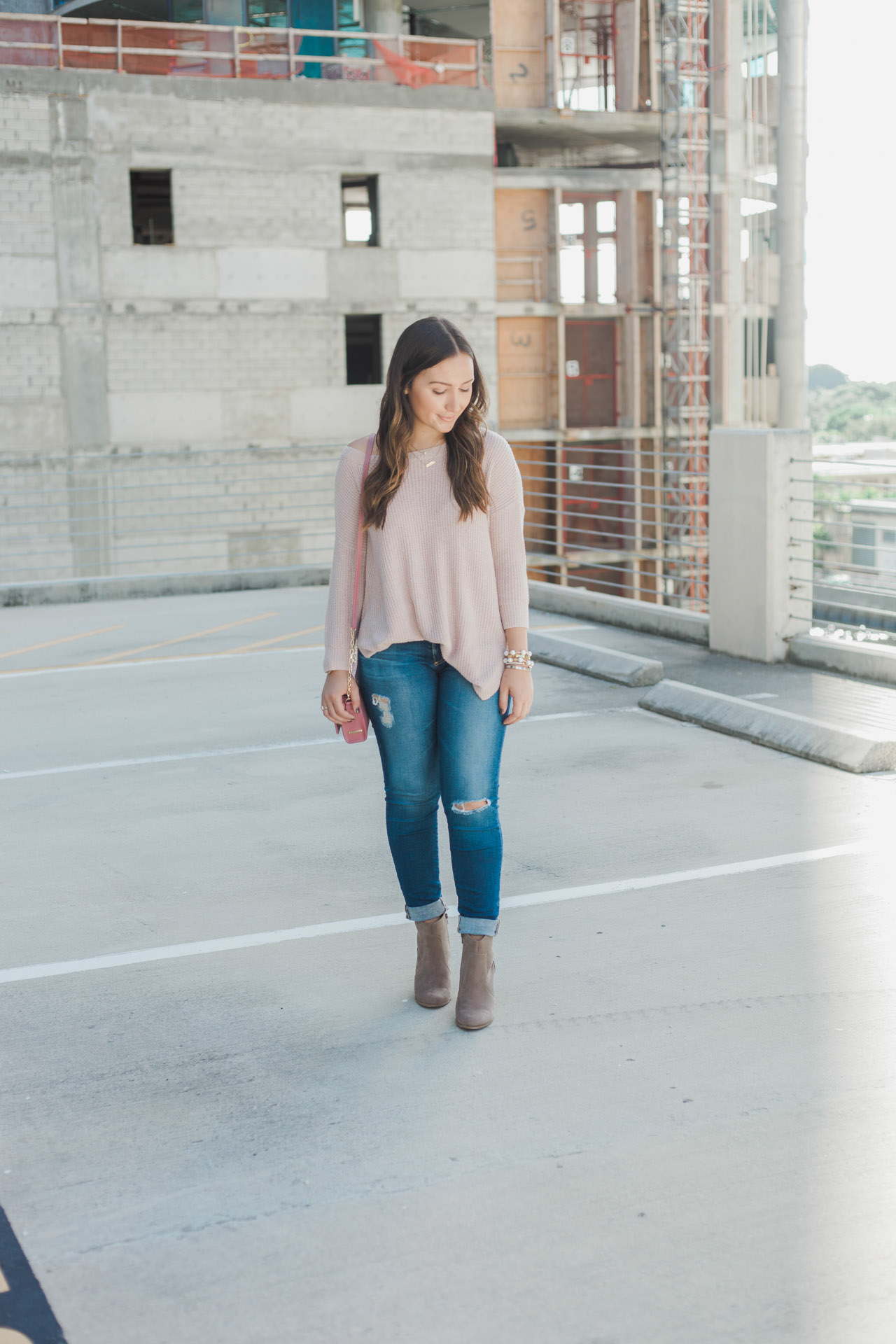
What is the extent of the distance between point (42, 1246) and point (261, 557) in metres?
26.0

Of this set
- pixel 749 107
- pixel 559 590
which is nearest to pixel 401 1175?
pixel 559 590

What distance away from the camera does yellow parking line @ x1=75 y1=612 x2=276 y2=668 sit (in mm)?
9859

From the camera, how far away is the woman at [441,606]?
353 cm

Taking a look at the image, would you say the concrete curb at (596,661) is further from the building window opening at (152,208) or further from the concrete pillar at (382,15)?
the concrete pillar at (382,15)

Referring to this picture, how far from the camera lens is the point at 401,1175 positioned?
2984 millimetres

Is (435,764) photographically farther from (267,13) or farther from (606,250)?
(606,250)

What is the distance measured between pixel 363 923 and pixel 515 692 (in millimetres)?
1339

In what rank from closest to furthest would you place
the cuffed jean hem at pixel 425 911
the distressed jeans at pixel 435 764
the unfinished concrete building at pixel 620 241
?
the distressed jeans at pixel 435 764 < the cuffed jean hem at pixel 425 911 < the unfinished concrete building at pixel 620 241

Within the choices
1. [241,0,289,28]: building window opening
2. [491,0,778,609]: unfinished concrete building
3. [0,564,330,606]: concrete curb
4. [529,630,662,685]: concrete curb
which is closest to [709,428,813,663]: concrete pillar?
[529,630,662,685]: concrete curb

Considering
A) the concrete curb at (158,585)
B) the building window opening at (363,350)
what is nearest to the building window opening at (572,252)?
the building window opening at (363,350)

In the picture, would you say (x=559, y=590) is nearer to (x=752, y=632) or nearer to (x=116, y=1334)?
(x=752, y=632)

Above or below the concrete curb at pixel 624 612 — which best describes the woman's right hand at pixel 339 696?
Answer: above

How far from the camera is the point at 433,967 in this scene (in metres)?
3.92

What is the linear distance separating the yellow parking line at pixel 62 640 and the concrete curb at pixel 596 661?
12.0ft
